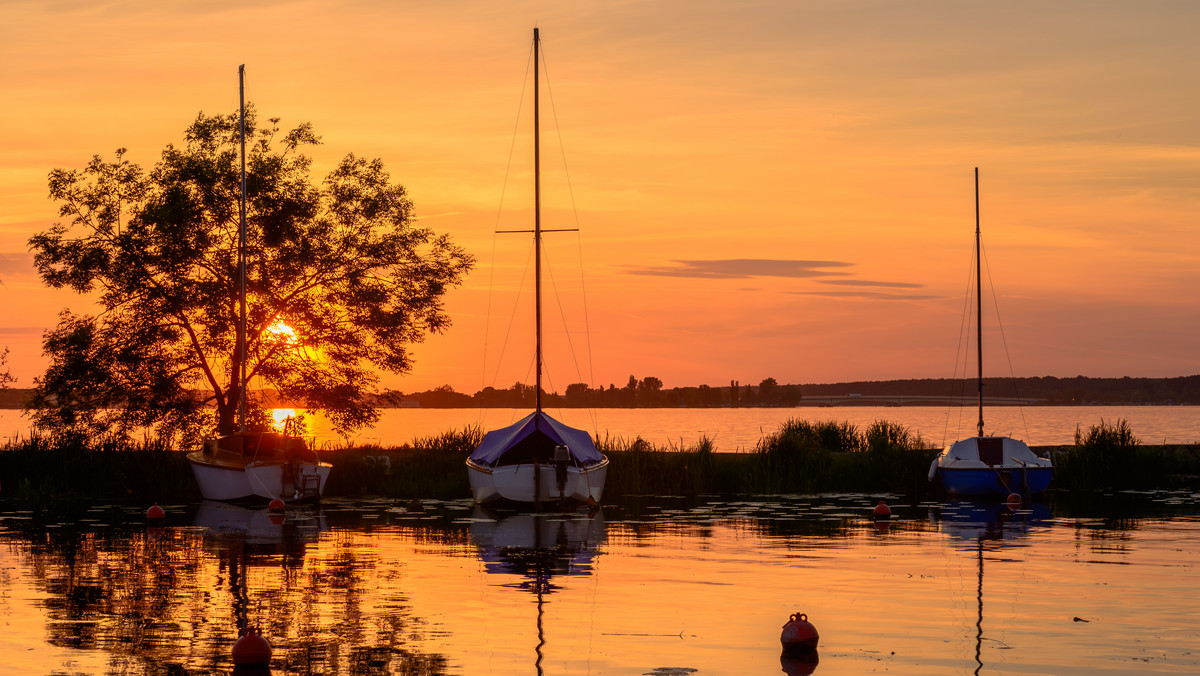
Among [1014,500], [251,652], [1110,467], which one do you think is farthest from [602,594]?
[1110,467]

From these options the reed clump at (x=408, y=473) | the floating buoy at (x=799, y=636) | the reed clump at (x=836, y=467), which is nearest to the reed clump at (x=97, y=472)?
the reed clump at (x=408, y=473)

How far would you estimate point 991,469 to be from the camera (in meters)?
42.8

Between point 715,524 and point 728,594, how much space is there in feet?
42.1

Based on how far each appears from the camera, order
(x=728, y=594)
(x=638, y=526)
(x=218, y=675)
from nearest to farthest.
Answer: (x=218, y=675)
(x=728, y=594)
(x=638, y=526)

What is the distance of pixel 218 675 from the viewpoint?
1389 cm

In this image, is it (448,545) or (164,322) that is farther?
(164,322)

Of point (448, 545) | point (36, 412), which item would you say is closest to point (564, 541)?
point (448, 545)

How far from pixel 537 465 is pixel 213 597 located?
61.2 feet

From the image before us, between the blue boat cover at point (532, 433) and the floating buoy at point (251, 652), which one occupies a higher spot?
the blue boat cover at point (532, 433)

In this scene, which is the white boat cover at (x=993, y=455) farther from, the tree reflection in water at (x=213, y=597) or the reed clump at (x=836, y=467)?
the tree reflection in water at (x=213, y=597)

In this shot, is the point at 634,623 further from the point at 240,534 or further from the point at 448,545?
the point at 240,534

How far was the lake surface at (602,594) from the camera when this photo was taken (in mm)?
15016

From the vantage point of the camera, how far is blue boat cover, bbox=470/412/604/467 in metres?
38.6

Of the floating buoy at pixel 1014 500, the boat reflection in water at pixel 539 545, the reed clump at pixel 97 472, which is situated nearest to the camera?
the boat reflection in water at pixel 539 545
